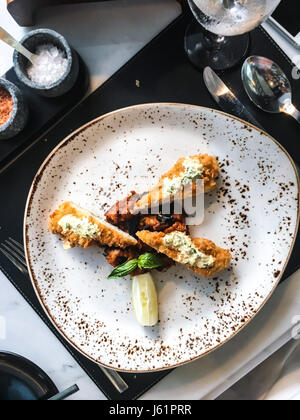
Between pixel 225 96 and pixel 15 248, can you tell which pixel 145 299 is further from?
pixel 225 96

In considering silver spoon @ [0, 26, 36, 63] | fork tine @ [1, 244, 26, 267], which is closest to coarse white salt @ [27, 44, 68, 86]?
silver spoon @ [0, 26, 36, 63]

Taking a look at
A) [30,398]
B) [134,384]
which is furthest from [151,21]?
[30,398]

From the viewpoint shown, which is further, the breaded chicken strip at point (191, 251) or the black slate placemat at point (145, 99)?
the black slate placemat at point (145, 99)

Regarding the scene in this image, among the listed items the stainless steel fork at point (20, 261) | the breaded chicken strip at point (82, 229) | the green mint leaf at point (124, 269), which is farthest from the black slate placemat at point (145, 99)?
the green mint leaf at point (124, 269)

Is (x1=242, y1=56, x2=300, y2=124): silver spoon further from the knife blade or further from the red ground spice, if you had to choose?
the red ground spice

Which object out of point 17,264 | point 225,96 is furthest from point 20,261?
point 225,96

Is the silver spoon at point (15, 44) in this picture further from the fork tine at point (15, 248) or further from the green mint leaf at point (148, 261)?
the green mint leaf at point (148, 261)
